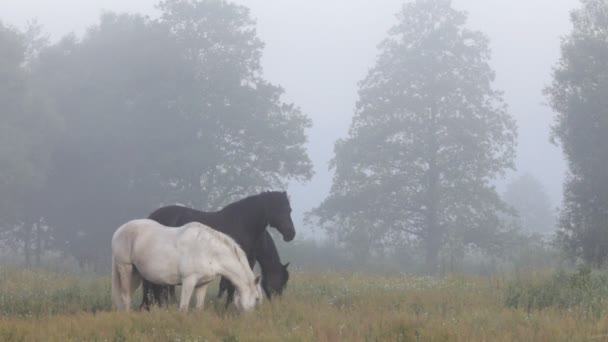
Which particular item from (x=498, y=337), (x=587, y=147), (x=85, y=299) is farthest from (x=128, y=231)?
(x=587, y=147)

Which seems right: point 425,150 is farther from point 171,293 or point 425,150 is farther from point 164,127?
point 171,293

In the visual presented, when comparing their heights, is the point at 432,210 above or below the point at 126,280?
above

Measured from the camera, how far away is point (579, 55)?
25.9 m

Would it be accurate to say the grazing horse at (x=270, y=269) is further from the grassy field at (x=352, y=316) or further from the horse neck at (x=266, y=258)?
the grassy field at (x=352, y=316)

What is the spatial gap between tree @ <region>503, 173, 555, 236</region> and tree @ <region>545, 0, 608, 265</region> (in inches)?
1721

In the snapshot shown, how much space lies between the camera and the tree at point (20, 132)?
27906 millimetres

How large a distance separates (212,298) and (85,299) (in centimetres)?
233

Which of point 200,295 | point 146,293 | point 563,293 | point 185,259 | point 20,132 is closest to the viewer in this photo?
point 185,259

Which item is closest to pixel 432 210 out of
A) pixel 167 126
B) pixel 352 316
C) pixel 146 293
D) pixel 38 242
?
pixel 167 126

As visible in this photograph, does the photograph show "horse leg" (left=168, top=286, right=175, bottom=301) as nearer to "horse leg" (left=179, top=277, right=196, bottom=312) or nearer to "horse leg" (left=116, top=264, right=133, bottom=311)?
"horse leg" (left=116, top=264, right=133, bottom=311)

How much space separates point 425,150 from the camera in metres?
29.5

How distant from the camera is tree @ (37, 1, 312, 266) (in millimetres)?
31000

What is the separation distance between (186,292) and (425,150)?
21146mm

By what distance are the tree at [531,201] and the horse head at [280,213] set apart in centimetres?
6049
